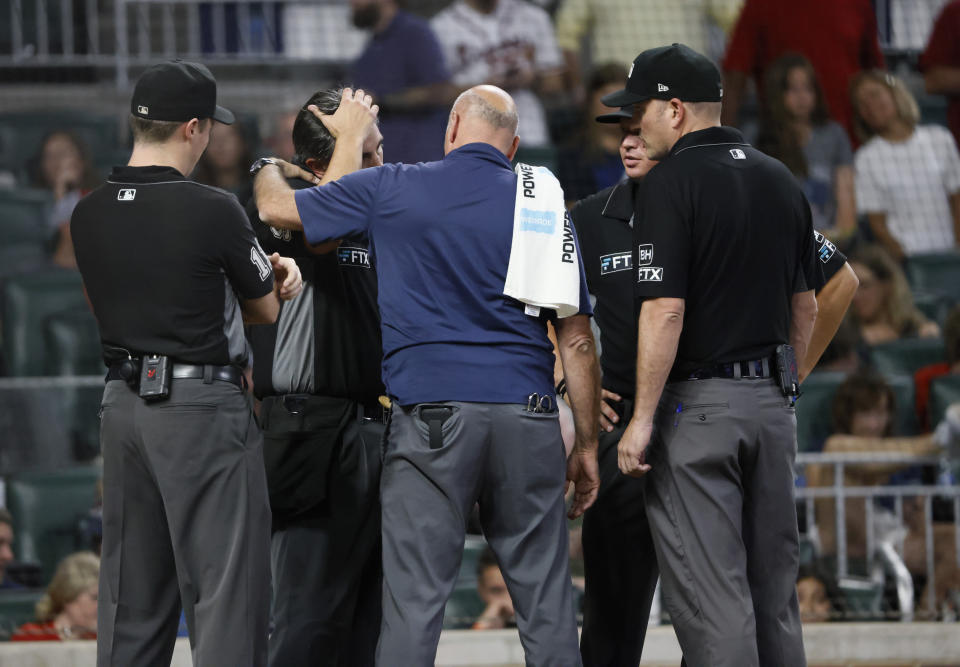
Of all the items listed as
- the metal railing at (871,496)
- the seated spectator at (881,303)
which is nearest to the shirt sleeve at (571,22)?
the seated spectator at (881,303)

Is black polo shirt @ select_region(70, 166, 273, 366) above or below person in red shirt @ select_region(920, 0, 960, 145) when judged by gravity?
below

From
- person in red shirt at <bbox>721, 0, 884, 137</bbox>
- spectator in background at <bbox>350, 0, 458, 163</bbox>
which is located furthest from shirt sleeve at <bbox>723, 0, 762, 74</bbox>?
spectator in background at <bbox>350, 0, 458, 163</bbox>

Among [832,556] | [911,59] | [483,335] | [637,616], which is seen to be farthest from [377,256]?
[911,59]

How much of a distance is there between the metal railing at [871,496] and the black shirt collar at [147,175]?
339 centimetres

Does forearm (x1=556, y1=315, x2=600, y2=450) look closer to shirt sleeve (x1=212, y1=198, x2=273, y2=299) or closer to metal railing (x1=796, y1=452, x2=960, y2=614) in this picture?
shirt sleeve (x1=212, y1=198, x2=273, y2=299)

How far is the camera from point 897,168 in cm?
773

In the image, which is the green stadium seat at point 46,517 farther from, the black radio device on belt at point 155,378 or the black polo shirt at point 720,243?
the black polo shirt at point 720,243

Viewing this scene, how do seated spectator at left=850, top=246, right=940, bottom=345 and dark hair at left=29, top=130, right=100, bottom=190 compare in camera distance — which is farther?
dark hair at left=29, top=130, right=100, bottom=190

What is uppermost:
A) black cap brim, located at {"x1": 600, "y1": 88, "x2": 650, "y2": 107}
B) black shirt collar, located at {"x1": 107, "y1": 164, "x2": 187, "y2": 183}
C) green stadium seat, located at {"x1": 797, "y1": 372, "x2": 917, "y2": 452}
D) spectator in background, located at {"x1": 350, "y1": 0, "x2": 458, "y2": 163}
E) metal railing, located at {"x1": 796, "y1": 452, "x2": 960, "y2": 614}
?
spectator in background, located at {"x1": 350, "y1": 0, "x2": 458, "y2": 163}

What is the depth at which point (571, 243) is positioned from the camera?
10.9ft

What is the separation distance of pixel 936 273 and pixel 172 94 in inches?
219

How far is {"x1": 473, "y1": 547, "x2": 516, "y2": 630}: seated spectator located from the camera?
5238 millimetres

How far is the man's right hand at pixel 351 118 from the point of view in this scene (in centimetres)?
348

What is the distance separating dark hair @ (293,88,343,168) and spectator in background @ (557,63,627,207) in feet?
12.3
